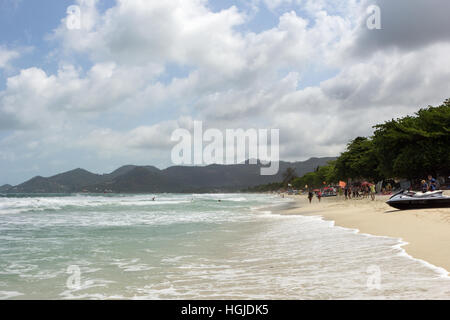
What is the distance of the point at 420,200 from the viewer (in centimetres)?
1952

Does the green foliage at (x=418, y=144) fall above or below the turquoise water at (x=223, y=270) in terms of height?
above

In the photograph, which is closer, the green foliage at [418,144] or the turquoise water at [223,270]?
the turquoise water at [223,270]

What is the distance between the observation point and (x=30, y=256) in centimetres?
1135

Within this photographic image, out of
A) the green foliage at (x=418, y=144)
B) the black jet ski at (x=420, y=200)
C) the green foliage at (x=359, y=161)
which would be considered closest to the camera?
the black jet ski at (x=420, y=200)

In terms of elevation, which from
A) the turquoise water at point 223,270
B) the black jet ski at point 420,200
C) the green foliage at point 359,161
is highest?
the green foliage at point 359,161

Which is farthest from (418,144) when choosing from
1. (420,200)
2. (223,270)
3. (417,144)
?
(223,270)

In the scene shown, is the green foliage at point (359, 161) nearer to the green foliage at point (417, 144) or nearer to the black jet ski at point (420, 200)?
the green foliage at point (417, 144)

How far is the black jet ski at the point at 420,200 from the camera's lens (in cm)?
1894

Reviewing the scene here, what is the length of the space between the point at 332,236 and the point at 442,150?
1263 inches

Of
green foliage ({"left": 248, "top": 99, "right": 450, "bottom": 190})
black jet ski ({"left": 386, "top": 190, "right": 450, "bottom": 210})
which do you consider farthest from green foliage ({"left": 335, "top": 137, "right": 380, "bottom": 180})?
black jet ski ({"left": 386, "top": 190, "right": 450, "bottom": 210})

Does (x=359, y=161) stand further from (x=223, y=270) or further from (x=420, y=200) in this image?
(x=223, y=270)

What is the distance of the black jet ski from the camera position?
18938 mm

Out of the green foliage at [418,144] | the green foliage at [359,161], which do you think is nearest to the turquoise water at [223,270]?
the green foliage at [418,144]

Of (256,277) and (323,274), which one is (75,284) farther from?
(323,274)
